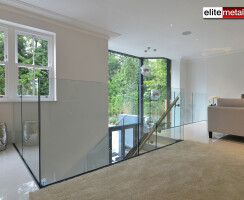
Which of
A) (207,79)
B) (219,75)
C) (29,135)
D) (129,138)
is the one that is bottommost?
(129,138)

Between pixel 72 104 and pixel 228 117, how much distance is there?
2.93m

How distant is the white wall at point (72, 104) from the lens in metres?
1.81

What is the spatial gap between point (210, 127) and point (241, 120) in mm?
599

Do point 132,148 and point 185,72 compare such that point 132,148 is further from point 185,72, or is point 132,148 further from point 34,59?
point 185,72

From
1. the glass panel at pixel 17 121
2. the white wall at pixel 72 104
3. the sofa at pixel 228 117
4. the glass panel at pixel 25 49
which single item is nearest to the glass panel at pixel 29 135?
the white wall at pixel 72 104

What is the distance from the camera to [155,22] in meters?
3.53

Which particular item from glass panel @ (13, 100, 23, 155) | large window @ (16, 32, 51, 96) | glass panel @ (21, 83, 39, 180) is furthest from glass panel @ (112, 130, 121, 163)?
large window @ (16, 32, 51, 96)

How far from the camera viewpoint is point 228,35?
4281mm

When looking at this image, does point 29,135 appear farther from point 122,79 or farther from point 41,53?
point 122,79

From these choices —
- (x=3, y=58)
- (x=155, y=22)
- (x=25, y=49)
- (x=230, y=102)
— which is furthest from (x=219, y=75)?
(x=3, y=58)

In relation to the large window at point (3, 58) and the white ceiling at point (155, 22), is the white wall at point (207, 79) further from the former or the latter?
the large window at point (3, 58)

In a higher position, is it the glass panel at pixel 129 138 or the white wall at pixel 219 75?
the white wall at pixel 219 75

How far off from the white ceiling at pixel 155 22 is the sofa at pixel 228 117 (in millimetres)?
1733

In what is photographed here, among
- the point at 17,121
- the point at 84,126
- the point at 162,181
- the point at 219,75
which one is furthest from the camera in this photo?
the point at 219,75
